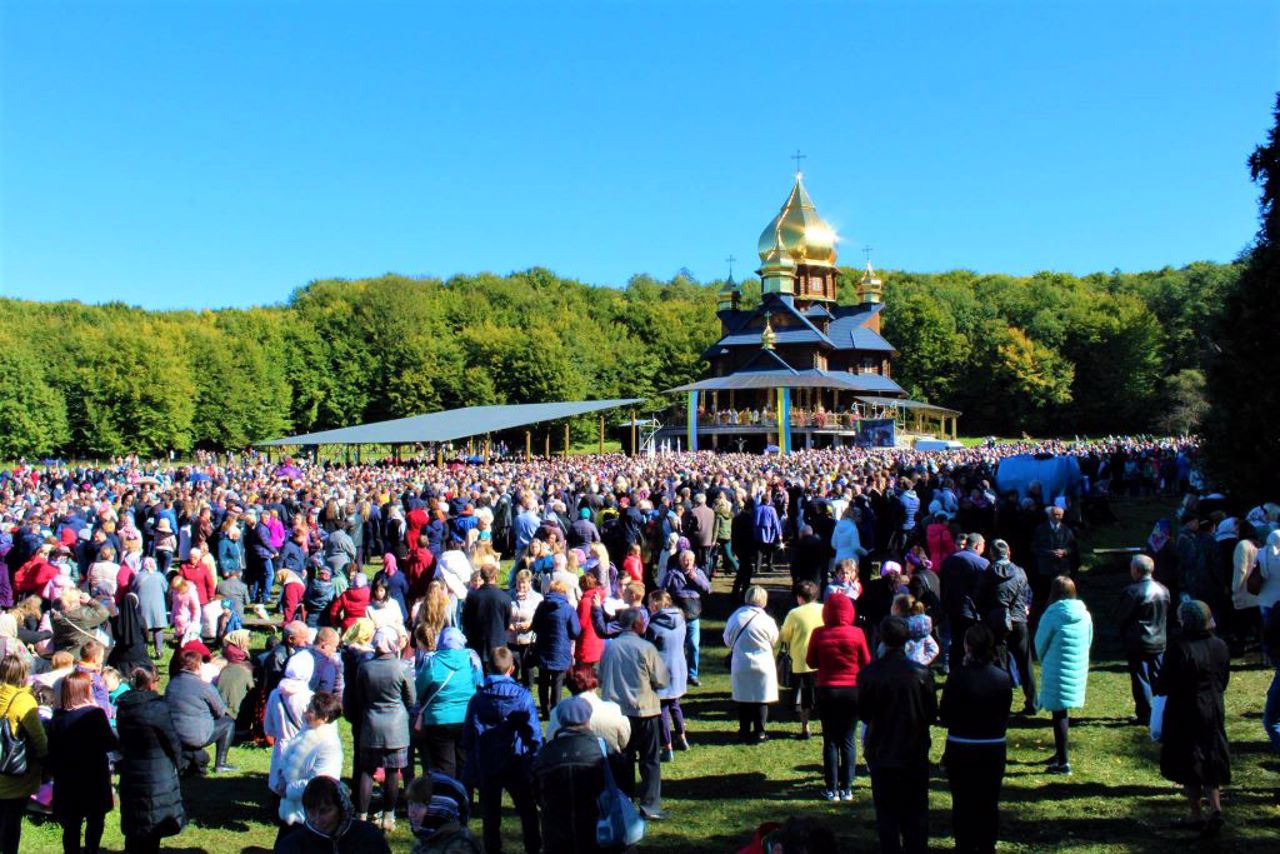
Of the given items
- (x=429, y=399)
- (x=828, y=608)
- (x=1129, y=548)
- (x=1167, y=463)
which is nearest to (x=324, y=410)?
(x=429, y=399)

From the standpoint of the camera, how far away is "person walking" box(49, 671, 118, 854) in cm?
567

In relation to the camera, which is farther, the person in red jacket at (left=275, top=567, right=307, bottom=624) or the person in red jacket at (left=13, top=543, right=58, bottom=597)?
the person in red jacket at (left=13, top=543, right=58, bottom=597)

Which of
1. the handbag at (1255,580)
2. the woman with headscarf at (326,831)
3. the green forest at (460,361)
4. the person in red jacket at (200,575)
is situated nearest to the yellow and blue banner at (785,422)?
the green forest at (460,361)

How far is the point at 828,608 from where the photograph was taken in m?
7.13

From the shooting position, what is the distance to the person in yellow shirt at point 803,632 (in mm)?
7977

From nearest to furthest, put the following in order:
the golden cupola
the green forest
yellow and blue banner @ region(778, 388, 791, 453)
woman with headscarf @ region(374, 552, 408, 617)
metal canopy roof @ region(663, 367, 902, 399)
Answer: woman with headscarf @ region(374, 552, 408, 617) < yellow and blue banner @ region(778, 388, 791, 453) < metal canopy roof @ region(663, 367, 902, 399) < the green forest < the golden cupola

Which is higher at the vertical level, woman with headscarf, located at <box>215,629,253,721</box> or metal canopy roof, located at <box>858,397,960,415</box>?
metal canopy roof, located at <box>858,397,960,415</box>

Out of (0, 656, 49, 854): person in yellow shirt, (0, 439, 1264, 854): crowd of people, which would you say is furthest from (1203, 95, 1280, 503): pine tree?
(0, 656, 49, 854): person in yellow shirt

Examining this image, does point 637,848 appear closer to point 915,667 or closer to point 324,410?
point 915,667

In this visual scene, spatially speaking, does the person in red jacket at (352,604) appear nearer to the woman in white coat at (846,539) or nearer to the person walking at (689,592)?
the person walking at (689,592)

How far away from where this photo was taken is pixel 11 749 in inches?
219

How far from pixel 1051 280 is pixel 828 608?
333 ft

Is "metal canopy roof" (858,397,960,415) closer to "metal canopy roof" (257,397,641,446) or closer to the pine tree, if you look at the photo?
"metal canopy roof" (257,397,641,446)

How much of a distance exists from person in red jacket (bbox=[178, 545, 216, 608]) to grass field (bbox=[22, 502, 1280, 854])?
3.13 m
